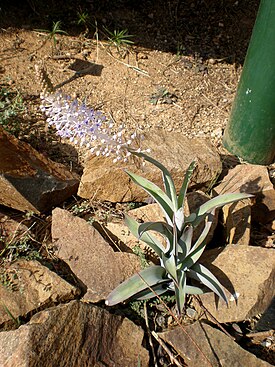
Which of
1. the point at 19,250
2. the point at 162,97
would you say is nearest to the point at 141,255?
the point at 19,250

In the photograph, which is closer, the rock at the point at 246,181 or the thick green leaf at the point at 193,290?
the thick green leaf at the point at 193,290

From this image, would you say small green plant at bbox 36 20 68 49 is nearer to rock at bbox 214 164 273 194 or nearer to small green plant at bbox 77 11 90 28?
small green plant at bbox 77 11 90 28

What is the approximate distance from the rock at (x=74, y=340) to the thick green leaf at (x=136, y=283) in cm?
9

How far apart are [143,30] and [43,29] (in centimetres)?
91

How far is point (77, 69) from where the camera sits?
13.8 ft

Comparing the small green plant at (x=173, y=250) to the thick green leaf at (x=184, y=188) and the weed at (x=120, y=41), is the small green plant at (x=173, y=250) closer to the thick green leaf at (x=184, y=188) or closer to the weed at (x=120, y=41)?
the thick green leaf at (x=184, y=188)

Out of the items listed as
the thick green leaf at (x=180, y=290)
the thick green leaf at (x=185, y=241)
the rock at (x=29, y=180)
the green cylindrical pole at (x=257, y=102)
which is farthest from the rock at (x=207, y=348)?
the green cylindrical pole at (x=257, y=102)

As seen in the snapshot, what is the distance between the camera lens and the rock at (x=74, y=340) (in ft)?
6.79

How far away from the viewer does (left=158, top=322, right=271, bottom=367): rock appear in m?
2.39

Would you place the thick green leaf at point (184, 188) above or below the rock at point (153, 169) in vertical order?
above

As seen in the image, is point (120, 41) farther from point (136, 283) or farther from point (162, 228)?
point (136, 283)

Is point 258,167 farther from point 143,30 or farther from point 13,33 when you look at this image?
point 13,33

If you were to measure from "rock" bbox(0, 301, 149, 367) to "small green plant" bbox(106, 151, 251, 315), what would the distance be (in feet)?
0.49

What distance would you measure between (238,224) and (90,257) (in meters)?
0.91
